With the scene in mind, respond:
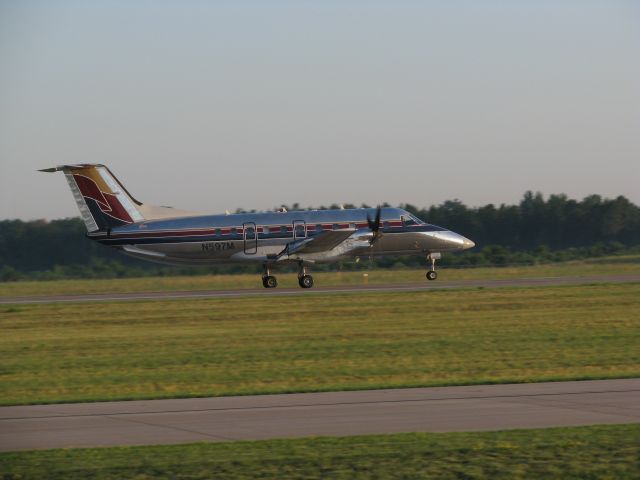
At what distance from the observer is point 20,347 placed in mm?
25422

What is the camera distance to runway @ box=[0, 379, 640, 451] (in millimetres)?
13117

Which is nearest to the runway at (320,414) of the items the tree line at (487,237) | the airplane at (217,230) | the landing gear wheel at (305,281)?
the airplane at (217,230)

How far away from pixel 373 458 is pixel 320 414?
2948 mm

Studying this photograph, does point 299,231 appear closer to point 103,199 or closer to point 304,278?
point 304,278

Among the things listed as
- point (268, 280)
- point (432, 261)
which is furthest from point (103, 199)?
point (432, 261)

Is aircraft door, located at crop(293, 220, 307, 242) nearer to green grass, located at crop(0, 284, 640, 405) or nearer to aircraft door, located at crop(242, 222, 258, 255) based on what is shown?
aircraft door, located at crop(242, 222, 258, 255)

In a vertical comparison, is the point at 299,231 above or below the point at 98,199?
below

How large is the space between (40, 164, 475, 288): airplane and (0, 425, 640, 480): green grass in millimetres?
32899

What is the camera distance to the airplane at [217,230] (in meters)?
45.7

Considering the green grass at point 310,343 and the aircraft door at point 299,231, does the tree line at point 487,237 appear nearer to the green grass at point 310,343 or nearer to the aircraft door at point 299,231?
the aircraft door at point 299,231

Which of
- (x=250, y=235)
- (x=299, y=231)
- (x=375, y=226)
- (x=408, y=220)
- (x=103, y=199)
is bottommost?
(x=250, y=235)

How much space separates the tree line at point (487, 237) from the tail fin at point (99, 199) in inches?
964

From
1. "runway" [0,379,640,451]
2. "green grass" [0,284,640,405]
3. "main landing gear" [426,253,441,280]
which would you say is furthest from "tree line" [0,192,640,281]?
"runway" [0,379,640,451]

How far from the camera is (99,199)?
150 feet
